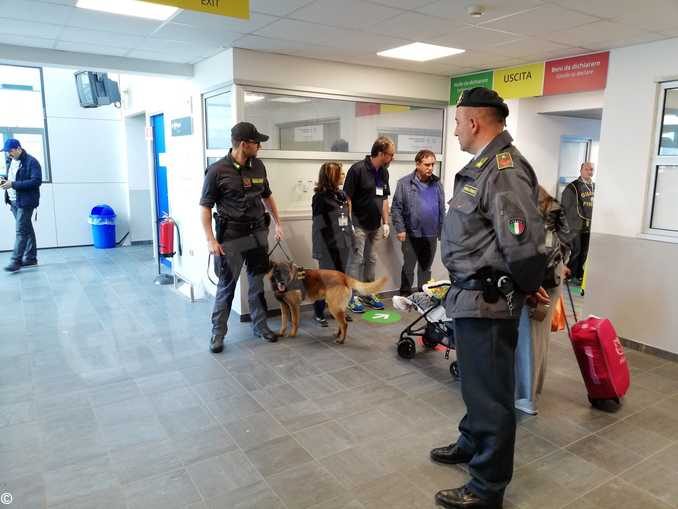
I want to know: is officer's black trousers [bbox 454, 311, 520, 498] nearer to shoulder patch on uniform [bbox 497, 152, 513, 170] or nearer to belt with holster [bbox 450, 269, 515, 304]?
belt with holster [bbox 450, 269, 515, 304]

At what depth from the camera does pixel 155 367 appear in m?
3.69

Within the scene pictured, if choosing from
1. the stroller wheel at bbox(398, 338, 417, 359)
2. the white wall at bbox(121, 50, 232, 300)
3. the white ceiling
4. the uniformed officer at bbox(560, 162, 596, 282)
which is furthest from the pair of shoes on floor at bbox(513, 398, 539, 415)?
the white wall at bbox(121, 50, 232, 300)

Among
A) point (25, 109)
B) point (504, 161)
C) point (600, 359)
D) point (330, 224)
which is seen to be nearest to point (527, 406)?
point (600, 359)

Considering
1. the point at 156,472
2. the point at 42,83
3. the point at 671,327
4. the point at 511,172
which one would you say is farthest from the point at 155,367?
the point at 42,83

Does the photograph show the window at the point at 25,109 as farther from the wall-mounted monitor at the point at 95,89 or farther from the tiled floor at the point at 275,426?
the tiled floor at the point at 275,426

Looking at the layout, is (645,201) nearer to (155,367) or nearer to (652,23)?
(652,23)

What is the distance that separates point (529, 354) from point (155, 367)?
8.58 ft

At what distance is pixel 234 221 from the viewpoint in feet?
13.2

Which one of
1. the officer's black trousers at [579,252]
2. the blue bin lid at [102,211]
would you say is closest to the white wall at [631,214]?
the officer's black trousers at [579,252]

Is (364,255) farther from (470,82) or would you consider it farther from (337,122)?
(470,82)

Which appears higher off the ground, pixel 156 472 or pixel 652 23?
pixel 652 23

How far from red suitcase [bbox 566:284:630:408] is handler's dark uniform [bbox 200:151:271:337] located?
2.44 meters

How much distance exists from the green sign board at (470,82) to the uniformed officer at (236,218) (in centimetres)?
276

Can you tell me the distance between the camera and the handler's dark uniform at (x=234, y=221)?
12.9 feet
